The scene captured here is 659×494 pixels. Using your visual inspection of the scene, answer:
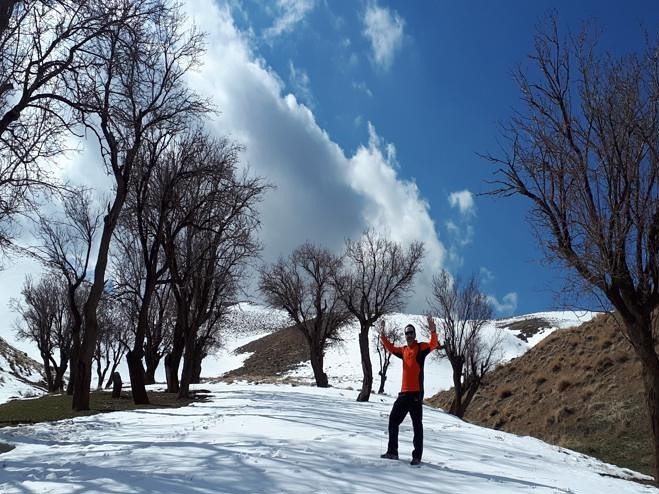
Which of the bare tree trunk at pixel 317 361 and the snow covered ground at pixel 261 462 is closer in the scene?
the snow covered ground at pixel 261 462

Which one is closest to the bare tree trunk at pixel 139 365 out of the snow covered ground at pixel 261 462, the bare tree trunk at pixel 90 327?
the bare tree trunk at pixel 90 327

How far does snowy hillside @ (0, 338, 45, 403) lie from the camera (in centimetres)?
3710

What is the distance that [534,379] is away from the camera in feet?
100

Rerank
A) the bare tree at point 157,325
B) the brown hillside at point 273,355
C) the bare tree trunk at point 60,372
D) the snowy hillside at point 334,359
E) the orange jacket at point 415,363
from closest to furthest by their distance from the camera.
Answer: the orange jacket at point 415,363
the bare tree at point 157,325
the snowy hillside at point 334,359
the bare tree trunk at point 60,372
the brown hillside at point 273,355

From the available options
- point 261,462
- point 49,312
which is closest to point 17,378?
point 49,312

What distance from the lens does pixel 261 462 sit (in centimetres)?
758

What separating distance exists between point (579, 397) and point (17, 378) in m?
40.4

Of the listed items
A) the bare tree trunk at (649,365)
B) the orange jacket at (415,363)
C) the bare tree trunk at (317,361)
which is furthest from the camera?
the bare tree trunk at (317,361)

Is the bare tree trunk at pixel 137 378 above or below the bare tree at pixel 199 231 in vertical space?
below

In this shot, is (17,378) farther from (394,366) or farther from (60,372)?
(394,366)

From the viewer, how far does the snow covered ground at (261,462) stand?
644cm

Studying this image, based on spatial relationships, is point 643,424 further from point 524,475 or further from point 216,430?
point 216,430

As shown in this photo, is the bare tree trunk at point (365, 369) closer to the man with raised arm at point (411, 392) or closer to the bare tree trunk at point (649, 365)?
the bare tree trunk at point (649, 365)

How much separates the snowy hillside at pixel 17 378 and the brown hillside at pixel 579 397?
2658 centimetres
